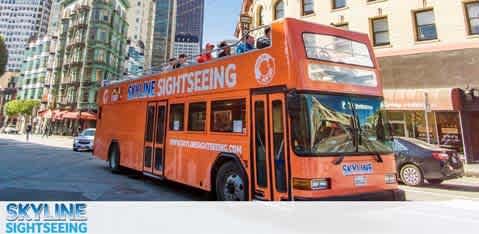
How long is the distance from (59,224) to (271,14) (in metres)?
21.1

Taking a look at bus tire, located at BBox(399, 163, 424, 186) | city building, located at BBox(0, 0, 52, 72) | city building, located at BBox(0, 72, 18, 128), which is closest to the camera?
bus tire, located at BBox(399, 163, 424, 186)

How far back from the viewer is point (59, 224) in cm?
462

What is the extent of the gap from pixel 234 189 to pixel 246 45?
121 inches

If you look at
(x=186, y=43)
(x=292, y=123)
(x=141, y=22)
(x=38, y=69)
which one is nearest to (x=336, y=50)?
(x=292, y=123)

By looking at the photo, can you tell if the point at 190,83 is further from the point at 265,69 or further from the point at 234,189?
the point at 234,189

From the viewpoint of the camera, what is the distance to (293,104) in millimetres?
4266

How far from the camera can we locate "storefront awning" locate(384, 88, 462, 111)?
541 inches

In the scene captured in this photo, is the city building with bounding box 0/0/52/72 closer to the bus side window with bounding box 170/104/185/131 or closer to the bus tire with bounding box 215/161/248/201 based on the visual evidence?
the bus side window with bounding box 170/104/185/131

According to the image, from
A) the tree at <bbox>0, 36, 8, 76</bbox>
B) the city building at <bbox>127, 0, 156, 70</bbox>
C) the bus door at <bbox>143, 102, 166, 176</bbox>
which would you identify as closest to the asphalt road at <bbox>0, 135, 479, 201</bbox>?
the bus door at <bbox>143, 102, 166, 176</bbox>

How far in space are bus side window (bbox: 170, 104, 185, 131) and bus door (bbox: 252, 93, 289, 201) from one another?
2710mm

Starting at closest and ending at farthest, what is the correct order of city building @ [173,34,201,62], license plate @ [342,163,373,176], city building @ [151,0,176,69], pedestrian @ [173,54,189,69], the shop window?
license plate @ [342,163,373,176]
the shop window
pedestrian @ [173,54,189,69]
city building @ [151,0,176,69]
city building @ [173,34,201,62]

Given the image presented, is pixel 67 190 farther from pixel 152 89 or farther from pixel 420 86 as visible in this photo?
pixel 420 86

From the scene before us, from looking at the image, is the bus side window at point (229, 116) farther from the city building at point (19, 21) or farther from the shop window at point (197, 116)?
the city building at point (19, 21)

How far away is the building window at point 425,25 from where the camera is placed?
623 inches
